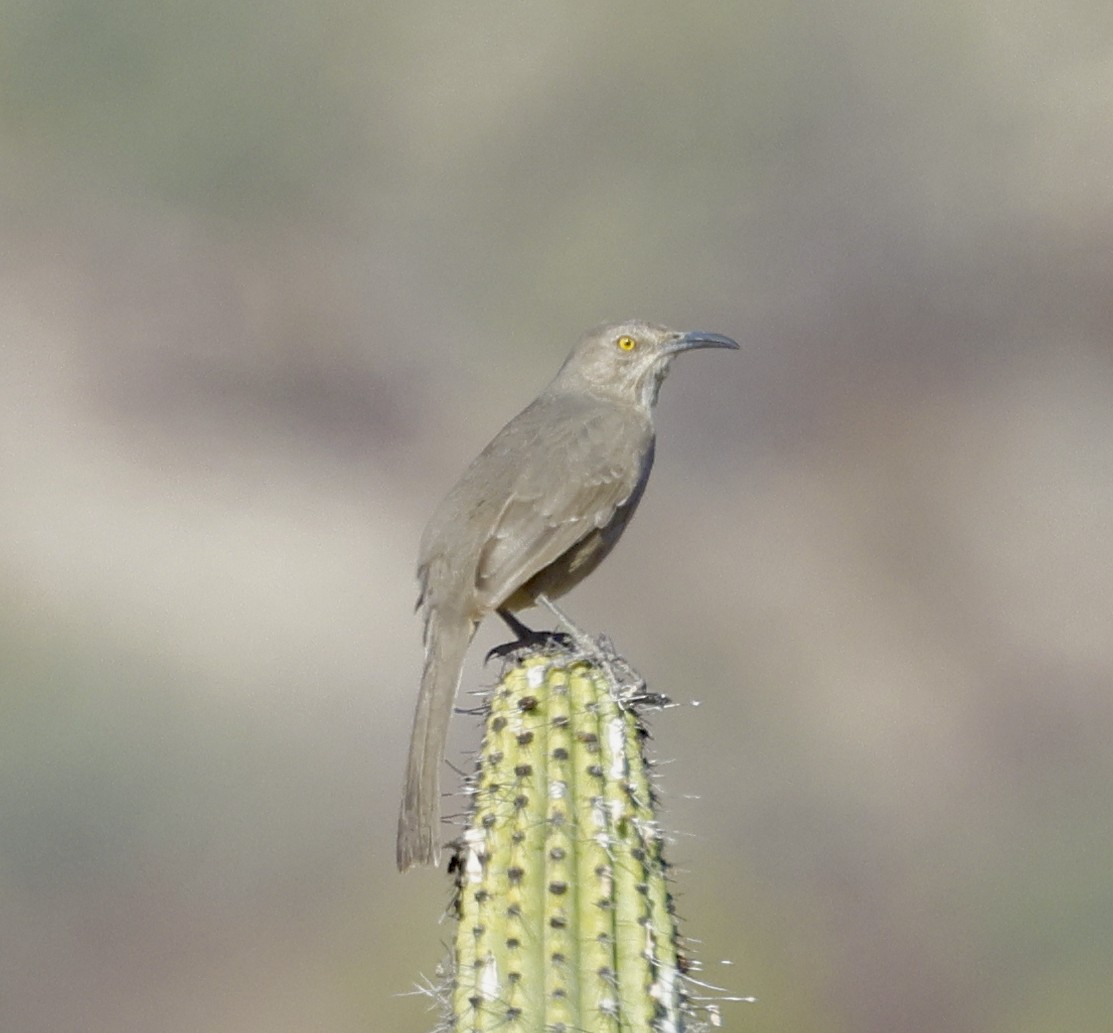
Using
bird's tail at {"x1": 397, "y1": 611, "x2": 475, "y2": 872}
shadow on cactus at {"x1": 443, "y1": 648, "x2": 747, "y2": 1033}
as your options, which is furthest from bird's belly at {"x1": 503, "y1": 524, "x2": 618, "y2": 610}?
shadow on cactus at {"x1": 443, "y1": 648, "x2": 747, "y2": 1033}

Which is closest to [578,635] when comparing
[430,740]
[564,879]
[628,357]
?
[430,740]

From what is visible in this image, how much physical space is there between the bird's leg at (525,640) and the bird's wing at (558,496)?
15 cm

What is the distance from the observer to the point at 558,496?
5.64 meters

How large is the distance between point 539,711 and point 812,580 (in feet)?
43.0

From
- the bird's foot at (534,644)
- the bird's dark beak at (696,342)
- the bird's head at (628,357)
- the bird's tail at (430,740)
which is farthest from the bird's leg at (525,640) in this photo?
the bird's dark beak at (696,342)

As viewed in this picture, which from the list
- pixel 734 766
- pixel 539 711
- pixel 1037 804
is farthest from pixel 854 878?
pixel 539 711

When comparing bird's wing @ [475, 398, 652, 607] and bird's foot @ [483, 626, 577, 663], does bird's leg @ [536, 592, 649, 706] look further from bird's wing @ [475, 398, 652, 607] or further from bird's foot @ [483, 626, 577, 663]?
bird's wing @ [475, 398, 652, 607]

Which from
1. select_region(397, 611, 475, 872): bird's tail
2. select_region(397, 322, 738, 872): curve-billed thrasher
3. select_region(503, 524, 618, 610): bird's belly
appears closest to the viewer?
select_region(397, 611, 475, 872): bird's tail

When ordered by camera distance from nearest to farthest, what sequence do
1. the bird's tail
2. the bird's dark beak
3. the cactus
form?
the cactus → the bird's tail → the bird's dark beak

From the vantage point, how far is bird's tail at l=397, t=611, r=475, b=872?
4453 mm

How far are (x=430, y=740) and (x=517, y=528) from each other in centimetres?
98

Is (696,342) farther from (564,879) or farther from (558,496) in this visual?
(564,879)

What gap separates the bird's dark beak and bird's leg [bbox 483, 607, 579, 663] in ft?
4.81

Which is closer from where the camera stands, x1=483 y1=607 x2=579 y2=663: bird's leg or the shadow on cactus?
the shadow on cactus
